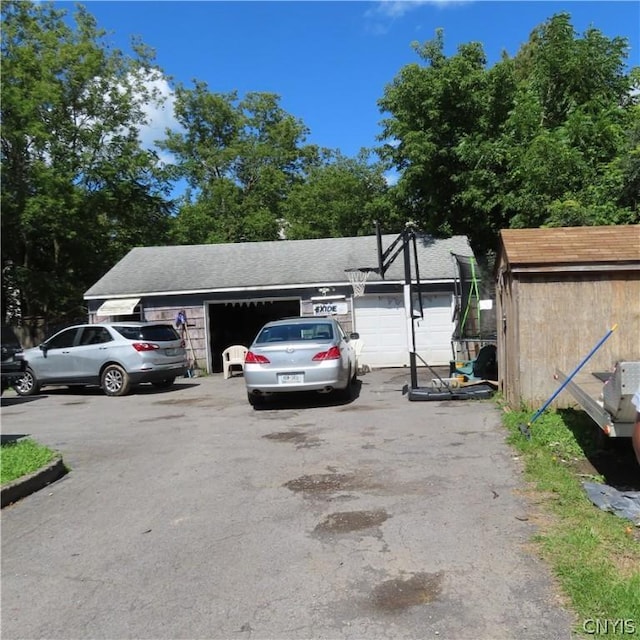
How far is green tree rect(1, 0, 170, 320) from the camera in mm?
24109

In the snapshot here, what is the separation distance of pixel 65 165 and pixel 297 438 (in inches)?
844

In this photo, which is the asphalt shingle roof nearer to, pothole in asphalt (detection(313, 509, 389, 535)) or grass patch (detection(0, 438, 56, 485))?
grass patch (detection(0, 438, 56, 485))

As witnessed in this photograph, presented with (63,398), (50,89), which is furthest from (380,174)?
(63,398)

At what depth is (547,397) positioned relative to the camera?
8172 millimetres

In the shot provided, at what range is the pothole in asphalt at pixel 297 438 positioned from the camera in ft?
25.1

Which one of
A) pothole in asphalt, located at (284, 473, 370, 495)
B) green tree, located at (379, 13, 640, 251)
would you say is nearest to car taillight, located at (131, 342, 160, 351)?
pothole in asphalt, located at (284, 473, 370, 495)

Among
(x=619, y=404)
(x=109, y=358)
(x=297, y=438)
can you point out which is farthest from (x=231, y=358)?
(x=619, y=404)

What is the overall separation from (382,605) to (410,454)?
3.46 m

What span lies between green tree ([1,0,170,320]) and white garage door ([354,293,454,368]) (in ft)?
44.4

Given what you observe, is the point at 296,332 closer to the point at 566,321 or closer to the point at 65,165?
the point at 566,321

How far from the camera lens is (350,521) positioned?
190 inches

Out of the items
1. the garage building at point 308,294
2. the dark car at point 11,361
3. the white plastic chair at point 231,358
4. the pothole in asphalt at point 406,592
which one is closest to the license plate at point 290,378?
the pothole in asphalt at point 406,592

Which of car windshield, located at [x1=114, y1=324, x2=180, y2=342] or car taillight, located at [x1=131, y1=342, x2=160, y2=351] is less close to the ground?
car windshield, located at [x1=114, y1=324, x2=180, y2=342]

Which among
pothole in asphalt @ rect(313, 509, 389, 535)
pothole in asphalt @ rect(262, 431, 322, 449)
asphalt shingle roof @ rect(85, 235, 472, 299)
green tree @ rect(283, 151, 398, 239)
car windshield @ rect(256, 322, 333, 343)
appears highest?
green tree @ rect(283, 151, 398, 239)
